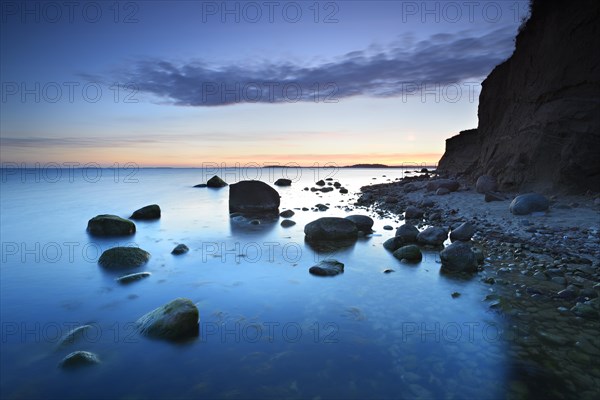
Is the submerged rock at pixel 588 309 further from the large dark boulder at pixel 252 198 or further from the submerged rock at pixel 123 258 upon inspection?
the large dark boulder at pixel 252 198

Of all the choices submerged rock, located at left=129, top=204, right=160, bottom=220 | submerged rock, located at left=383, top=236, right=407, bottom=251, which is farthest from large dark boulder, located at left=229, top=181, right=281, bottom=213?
submerged rock, located at left=383, top=236, right=407, bottom=251

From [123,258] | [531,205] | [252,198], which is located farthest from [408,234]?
[252,198]

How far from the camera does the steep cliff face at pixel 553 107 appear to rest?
1300 centimetres

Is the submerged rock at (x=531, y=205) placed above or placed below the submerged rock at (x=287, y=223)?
above

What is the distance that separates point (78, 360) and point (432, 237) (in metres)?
8.92

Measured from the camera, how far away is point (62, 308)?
6.41 m

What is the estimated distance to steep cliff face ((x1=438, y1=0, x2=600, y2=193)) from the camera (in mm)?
13000

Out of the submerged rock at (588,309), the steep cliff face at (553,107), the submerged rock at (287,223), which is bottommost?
the submerged rock at (287,223)

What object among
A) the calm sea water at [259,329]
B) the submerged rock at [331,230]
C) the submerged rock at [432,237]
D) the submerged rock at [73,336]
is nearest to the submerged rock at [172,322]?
the calm sea water at [259,329]

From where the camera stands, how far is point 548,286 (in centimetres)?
644

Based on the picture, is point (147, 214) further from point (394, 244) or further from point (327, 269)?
point (394, 244)

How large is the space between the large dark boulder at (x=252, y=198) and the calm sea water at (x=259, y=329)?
8.66 m

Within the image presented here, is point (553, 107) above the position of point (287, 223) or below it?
above

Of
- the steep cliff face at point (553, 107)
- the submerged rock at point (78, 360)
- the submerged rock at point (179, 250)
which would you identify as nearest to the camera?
the submerged rock at point (78, 360)
